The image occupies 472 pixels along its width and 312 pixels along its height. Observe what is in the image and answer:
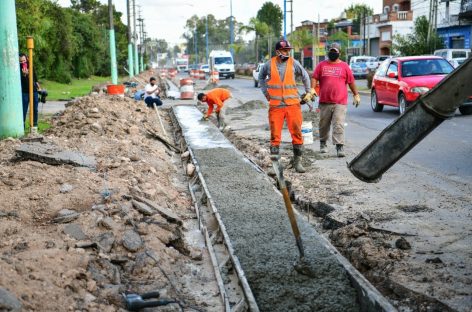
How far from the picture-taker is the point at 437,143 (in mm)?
12172

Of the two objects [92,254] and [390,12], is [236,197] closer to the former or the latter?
[92,254]

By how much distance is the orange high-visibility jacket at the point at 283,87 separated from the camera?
9.42m

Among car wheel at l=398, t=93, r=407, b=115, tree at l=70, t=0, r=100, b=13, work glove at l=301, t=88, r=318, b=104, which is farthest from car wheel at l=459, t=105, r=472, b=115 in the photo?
tree at l=70, t=0, r=100, b=13

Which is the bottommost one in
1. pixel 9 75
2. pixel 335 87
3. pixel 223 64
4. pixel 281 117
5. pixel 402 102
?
pixel 402 102

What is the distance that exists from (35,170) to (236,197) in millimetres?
2585

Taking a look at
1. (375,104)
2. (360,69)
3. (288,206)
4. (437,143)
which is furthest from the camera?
(360,69)

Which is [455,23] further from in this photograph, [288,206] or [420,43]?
[288,206]

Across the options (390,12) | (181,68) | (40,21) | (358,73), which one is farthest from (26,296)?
(181,68)

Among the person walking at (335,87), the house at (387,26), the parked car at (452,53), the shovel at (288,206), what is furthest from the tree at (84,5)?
the shovel at (288,206)

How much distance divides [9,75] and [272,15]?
8324 cm

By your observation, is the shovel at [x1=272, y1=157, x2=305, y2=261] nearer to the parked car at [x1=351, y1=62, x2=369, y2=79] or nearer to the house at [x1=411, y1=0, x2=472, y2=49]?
the house at [x1=411, y1=0, x2=472, y2=49]

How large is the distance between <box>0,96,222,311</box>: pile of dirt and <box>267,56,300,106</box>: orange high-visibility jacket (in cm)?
198

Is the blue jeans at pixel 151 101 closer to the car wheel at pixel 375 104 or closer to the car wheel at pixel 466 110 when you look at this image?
the car wheel at pixel 375 104

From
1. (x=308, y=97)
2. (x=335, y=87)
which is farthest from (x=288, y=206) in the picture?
(x=335, y=87)
